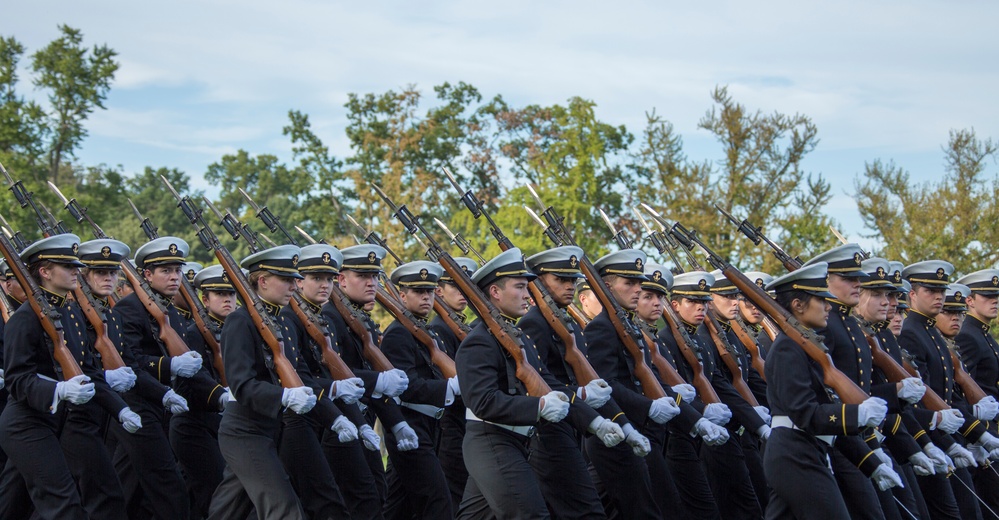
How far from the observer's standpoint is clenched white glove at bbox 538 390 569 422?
7066 mm

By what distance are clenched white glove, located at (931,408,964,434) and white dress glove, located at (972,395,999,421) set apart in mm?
1029

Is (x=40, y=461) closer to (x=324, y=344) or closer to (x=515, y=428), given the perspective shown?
(x=324, y=344)

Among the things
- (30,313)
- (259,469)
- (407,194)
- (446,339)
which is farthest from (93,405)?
(407,194)

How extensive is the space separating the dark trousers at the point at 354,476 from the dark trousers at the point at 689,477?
2311mm

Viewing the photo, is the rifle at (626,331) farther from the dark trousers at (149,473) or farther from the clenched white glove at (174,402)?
the dark trousers at (149,473)

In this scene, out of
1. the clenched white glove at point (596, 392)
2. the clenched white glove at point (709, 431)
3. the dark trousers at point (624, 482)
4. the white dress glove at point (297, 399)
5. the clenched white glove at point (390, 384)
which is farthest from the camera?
the clenched white glove at point (390, 384)

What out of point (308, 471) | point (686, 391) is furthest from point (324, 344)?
point (686, 391)

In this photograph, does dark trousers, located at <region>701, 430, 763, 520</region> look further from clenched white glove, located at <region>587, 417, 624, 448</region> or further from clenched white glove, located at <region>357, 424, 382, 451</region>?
clenched white glove, located at <region>357, 424, 382, 451</region>

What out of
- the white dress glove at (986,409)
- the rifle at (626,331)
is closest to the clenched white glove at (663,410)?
the rifle at (626,331)

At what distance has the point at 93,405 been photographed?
8336 millimetres

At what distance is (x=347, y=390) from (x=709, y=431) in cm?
274

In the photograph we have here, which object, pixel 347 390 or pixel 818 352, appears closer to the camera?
pixel 818 352

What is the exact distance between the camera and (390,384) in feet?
30.0

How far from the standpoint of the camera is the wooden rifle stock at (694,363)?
982 cm
